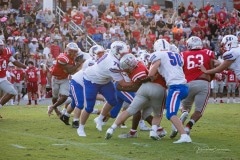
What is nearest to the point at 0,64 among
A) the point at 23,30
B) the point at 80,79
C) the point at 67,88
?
the point at 67,88

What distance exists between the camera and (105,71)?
449 inches

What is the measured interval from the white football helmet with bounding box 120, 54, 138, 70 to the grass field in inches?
44.1

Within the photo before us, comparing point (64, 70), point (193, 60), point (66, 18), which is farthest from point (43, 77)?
point (193, 60)

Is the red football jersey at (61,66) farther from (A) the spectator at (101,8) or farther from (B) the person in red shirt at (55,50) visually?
(A) the spectator at (101,8)

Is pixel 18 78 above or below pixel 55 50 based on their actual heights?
below

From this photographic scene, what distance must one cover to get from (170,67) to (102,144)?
59.4 inches

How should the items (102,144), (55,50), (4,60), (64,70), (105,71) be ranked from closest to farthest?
(102,144), (105,71), (64,70), (4,60), (55,50)

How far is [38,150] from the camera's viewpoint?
9562 millimetres

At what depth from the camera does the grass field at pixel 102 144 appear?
898 centimetres

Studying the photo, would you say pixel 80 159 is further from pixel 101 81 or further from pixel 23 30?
pixel 23 30

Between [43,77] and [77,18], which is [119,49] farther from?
[77,18]

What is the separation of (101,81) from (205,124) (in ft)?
10.5

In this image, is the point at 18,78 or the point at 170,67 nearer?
the point at 170,67

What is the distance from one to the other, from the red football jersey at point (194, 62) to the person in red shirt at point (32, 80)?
11.2m
